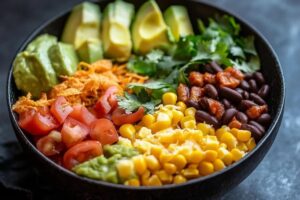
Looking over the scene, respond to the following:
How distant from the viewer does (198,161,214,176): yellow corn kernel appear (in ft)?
8.04

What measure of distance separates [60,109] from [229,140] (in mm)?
819

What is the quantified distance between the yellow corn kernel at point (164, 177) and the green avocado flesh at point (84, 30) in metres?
0.94

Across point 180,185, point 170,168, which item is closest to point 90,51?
point 170,168

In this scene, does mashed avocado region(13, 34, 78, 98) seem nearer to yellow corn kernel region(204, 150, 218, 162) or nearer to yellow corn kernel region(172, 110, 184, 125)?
yellow corn kernel region(172, 110, 184, 125)

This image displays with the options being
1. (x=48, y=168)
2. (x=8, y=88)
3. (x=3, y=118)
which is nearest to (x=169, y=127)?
(x=48, y=168)

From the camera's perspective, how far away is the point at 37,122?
2.65m

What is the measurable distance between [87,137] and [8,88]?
517 millimetres

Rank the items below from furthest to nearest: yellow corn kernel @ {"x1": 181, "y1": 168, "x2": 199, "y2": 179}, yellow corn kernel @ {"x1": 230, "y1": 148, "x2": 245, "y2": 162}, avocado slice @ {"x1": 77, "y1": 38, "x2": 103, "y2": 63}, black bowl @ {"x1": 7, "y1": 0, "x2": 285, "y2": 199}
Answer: avocado slice @ {"x1": 77, "y1": 38, "x2": 103, "y2": 63}
yellow corn kernel @ {"x1": 230, "y1": 148, "x2": 245, "y2": 162}
yellow corn kernel @ {"x1": 181, "y1": 168, "x2": 199, "y2": 179}
black bowl @ {"x1": 7, "y1": 0, "x2": 285, "y2": 199}

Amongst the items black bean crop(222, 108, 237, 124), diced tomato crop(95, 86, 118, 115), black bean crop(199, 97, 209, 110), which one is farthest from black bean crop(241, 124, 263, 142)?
diced tomato crop(95, 86, 118, 115)

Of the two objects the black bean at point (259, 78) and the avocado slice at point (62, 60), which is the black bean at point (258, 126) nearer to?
the black bean at point (259, 78)

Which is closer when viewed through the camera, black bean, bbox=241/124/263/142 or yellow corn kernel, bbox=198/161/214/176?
yellow corn kernel, bbox=198/161/214/176

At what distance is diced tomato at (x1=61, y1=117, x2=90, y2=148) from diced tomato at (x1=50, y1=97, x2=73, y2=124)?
1.6 inches

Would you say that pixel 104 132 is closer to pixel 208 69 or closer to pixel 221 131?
pixel 221 131

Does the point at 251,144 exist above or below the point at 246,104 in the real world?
below
